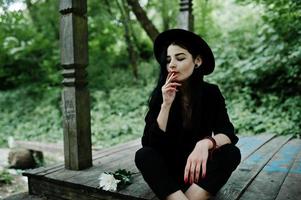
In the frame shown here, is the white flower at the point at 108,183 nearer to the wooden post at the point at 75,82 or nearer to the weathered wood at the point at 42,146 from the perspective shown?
the wooden post at the point at 75,82

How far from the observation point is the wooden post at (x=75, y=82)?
93.3 inches

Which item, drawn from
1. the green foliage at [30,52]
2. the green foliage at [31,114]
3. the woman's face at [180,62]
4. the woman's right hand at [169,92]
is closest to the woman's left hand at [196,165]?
the woman's right hand at [169,92]

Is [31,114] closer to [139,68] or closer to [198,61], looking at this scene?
[139,68]

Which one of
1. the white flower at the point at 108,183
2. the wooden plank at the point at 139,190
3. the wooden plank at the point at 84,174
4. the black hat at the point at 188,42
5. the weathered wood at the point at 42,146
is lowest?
the weathered wood at the point at 42,146

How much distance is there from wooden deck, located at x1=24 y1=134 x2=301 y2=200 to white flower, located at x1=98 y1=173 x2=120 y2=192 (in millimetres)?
45

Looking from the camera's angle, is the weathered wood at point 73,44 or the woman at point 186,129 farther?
the weathered wood at point 73,44

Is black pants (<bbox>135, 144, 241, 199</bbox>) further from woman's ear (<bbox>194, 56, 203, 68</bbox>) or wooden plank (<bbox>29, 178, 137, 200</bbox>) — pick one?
woman's ear (<bbox>194, 56, 203, 68</bbox>)

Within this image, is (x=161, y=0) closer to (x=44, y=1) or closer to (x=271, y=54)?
(x=44, y=1)

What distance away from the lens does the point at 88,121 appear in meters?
2.54

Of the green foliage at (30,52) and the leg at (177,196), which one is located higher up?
the green foliage at (30,52)

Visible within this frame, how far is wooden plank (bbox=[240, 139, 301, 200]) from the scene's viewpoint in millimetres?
2002

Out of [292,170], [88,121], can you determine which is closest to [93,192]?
[88,121]

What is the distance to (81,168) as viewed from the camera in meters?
2.51

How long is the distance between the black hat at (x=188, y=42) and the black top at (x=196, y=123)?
0.51ft
